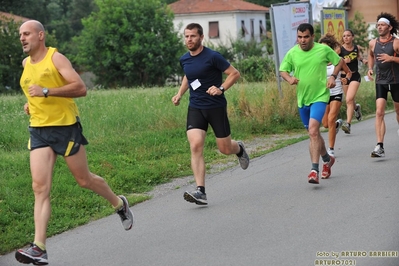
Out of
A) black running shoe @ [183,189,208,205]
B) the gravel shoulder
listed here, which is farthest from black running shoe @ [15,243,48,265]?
the gravel shoulder

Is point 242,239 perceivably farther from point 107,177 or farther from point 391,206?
point 107,177

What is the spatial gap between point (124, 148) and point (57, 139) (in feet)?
20.4

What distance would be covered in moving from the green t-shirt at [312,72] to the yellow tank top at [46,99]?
12.5 ft

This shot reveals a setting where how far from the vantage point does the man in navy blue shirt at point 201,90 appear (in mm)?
8852

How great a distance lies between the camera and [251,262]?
6.39 m

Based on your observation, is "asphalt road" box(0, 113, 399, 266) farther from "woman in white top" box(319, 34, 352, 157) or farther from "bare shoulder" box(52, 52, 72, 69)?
"bare shoulder" box(52, 52, 72, 69)

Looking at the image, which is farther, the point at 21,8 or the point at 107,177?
the point at 21,8

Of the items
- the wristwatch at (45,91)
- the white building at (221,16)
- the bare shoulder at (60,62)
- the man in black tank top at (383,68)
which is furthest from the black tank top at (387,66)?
the white building at (221,16)

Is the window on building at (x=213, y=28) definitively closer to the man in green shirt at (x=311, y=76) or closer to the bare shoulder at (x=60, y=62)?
the man in green shirt at (x=311, y=76)

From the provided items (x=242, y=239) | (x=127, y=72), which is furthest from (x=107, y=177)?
(x=127, y=72)

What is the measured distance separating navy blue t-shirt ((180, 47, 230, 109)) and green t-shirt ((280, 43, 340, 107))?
1.35 metres

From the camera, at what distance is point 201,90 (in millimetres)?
8977

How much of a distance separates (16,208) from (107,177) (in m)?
1.98

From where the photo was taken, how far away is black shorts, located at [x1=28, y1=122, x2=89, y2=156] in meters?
6.85
